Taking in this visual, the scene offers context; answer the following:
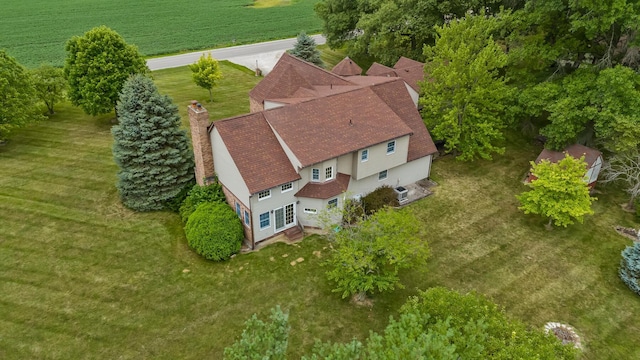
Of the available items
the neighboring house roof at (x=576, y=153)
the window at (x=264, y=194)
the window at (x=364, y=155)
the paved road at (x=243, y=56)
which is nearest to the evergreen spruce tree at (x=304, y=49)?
the paved road at (x=243, y=56)

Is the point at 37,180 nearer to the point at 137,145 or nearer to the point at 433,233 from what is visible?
the point at 137,145

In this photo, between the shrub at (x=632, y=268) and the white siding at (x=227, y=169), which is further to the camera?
the white siding at (x=227, y=169)

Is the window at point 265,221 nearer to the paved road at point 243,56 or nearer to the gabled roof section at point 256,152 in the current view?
the gabled roof section at point 256,152

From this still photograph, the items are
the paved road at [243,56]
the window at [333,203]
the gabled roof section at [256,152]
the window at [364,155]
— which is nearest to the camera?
the gabled roof section at [256,152]

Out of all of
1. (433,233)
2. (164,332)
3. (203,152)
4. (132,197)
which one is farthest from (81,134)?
(433,233)

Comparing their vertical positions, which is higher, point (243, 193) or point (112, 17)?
point (112, 17)

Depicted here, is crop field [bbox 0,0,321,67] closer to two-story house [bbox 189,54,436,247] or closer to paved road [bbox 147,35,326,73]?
paved road [bbox 147,35,326,73]
